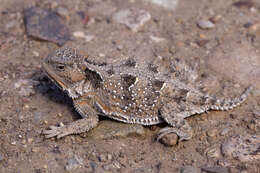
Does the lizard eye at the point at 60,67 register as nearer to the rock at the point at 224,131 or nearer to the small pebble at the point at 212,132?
the small pebble at the point at 212,132

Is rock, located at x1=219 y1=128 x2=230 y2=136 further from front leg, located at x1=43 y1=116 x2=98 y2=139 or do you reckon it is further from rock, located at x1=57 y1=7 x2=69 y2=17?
rock, located at x1=57 y1=7 x2=69 y2=17

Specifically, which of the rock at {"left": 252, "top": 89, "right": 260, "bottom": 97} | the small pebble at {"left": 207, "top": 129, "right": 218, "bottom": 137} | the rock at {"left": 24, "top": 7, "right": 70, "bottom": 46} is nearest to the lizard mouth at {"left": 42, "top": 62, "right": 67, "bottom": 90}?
the rock at {"left": 24, "top": 7, "right": 70, "bottom": 46}

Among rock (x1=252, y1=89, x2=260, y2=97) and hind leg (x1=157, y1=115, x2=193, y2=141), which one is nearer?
hind leg (x1=157, y1=115, x2=193, y2=141)

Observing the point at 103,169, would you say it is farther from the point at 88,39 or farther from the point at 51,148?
the point at 88,39

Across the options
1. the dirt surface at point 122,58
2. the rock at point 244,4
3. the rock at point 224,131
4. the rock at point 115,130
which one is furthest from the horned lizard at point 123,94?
the rock at point 244,4

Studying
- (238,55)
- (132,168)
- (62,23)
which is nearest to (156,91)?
(132,168)

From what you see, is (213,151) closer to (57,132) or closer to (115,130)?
(115,130)
